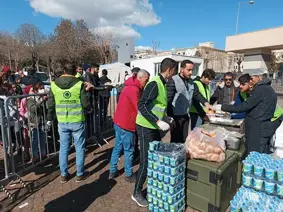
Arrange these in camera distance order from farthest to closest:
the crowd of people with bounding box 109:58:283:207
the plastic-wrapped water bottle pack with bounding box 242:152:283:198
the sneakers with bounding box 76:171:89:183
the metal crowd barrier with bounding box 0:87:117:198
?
the sneakers with bounding box 76:171:89:183 → the metal crowd barrier with bounding box 0:87:117:198 → the crowd of people with bounding box 109:58:283:207 → the plastic-wrapped water bottle pack with bounding box 242:152:283:198

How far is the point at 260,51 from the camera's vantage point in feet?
87.1

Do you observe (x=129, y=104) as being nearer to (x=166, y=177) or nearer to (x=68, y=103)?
(x=68, y=103)

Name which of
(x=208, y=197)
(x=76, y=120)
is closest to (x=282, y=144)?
(x=208, y=197)

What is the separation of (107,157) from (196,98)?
2.25 m

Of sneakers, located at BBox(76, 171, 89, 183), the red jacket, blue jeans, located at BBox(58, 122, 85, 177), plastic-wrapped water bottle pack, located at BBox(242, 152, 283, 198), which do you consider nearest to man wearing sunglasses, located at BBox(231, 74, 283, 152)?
plastic-wrapped water bottle pack, located at BBox(242, 152, 283, 198)

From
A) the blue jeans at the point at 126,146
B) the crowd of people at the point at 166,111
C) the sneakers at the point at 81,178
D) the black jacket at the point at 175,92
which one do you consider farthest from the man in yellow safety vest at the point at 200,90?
the sneakers at the point at 81,178

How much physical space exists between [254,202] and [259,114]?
1.51 m

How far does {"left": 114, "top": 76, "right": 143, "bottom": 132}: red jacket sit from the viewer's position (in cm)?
338

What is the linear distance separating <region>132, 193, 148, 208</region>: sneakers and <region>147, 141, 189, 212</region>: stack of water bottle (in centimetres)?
18

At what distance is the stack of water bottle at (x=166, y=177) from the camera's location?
253 centimetres

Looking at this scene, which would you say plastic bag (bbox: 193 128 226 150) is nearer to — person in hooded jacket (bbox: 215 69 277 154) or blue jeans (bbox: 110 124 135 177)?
person in hooded jacket (bbox: 215 69 277 154)

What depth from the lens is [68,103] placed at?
3.30 metres

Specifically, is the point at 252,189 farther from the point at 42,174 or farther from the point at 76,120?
the point at 42,174

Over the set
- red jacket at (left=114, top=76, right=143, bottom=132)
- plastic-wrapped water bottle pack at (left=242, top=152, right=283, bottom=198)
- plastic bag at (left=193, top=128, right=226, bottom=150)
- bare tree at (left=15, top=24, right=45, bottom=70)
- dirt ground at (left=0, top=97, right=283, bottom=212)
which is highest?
bare tree at (left=15, top=24, right=45, bottom=70)
